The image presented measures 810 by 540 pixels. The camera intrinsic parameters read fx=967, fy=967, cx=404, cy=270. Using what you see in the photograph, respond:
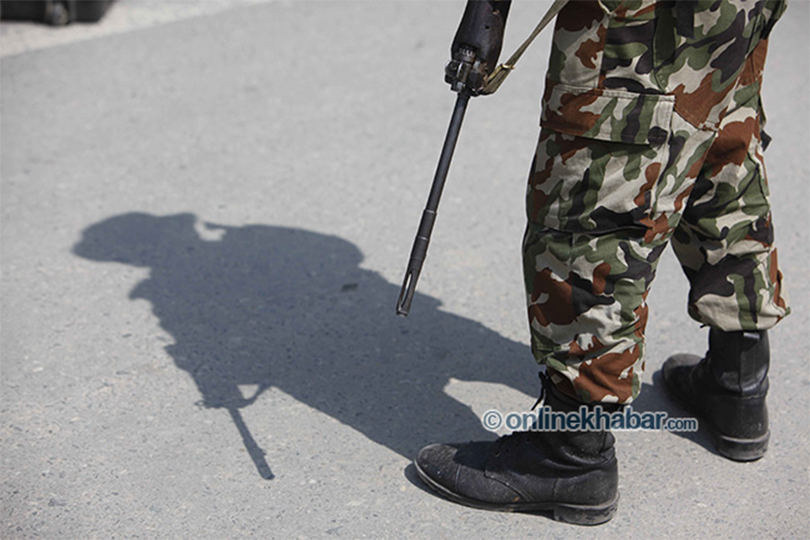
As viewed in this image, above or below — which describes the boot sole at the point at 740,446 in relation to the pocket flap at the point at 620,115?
below

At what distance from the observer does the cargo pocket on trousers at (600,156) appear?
1789 millimetres

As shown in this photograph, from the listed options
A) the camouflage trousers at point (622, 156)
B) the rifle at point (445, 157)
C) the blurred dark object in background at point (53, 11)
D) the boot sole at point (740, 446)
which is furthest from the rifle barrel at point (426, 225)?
the blurred dark object in background at point (53, 11)

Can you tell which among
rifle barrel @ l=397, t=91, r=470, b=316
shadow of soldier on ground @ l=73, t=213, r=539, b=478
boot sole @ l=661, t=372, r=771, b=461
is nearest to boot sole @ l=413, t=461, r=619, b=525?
shadow of soldier on ground @ l=73, t=213, r=539, b=478

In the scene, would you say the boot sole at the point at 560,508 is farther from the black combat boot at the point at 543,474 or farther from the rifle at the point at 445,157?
the rifle at the point at 445,157

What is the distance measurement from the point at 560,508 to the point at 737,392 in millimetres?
550

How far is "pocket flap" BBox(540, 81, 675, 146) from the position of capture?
1783mm

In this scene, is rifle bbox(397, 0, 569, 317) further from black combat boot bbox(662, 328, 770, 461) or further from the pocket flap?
black combat boot bbox(662, 328, 770, 461)

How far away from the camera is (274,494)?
7.20 ft

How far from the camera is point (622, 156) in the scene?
Answer: 182 centimetres

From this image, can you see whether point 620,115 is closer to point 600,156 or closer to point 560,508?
point 600,156

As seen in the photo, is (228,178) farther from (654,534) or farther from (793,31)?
(793,31)

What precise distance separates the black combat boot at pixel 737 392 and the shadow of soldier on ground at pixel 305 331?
0.48 metres

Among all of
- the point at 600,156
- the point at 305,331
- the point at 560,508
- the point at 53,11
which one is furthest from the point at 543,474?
the point at 53,11

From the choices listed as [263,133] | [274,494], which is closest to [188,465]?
[274,494]
